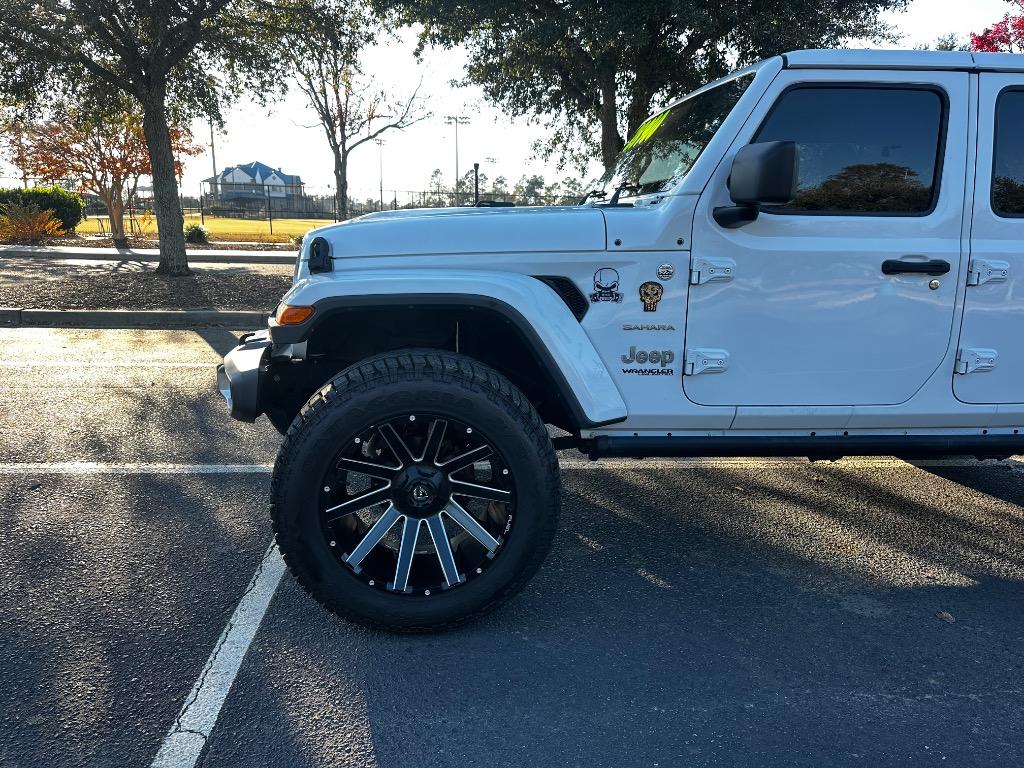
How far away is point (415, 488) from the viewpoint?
254 centimetres

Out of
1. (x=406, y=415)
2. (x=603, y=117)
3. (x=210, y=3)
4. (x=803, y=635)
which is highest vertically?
(x=210, y=3)

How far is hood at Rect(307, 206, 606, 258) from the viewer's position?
102 inches

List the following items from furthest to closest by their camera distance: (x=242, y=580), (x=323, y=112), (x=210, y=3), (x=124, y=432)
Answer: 1. (x=323, y=112)
2. (x=210, y=3)
3. (x=124, y=432)
4. (x=242, y=580)

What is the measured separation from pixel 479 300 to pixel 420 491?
27.3 inches

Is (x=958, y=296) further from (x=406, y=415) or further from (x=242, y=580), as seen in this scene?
(x=242, y=580)

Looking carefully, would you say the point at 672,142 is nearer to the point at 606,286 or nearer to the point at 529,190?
the point at 606,286

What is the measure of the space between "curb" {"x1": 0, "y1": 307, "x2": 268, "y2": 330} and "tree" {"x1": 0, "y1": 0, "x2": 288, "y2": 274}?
3.99m

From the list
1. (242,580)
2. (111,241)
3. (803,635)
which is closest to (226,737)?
(242,580)

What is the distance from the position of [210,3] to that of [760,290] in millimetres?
10878

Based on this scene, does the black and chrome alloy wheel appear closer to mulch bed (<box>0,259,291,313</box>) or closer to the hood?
the hood

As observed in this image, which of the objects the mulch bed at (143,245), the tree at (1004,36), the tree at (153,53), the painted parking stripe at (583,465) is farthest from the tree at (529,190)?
the painted parking stripe at (583,465)

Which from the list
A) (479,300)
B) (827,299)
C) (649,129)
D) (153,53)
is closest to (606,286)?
(479,300)

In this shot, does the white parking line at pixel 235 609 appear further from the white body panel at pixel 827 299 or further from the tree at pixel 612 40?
the tree at pixel 612 40

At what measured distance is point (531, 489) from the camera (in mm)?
2492
